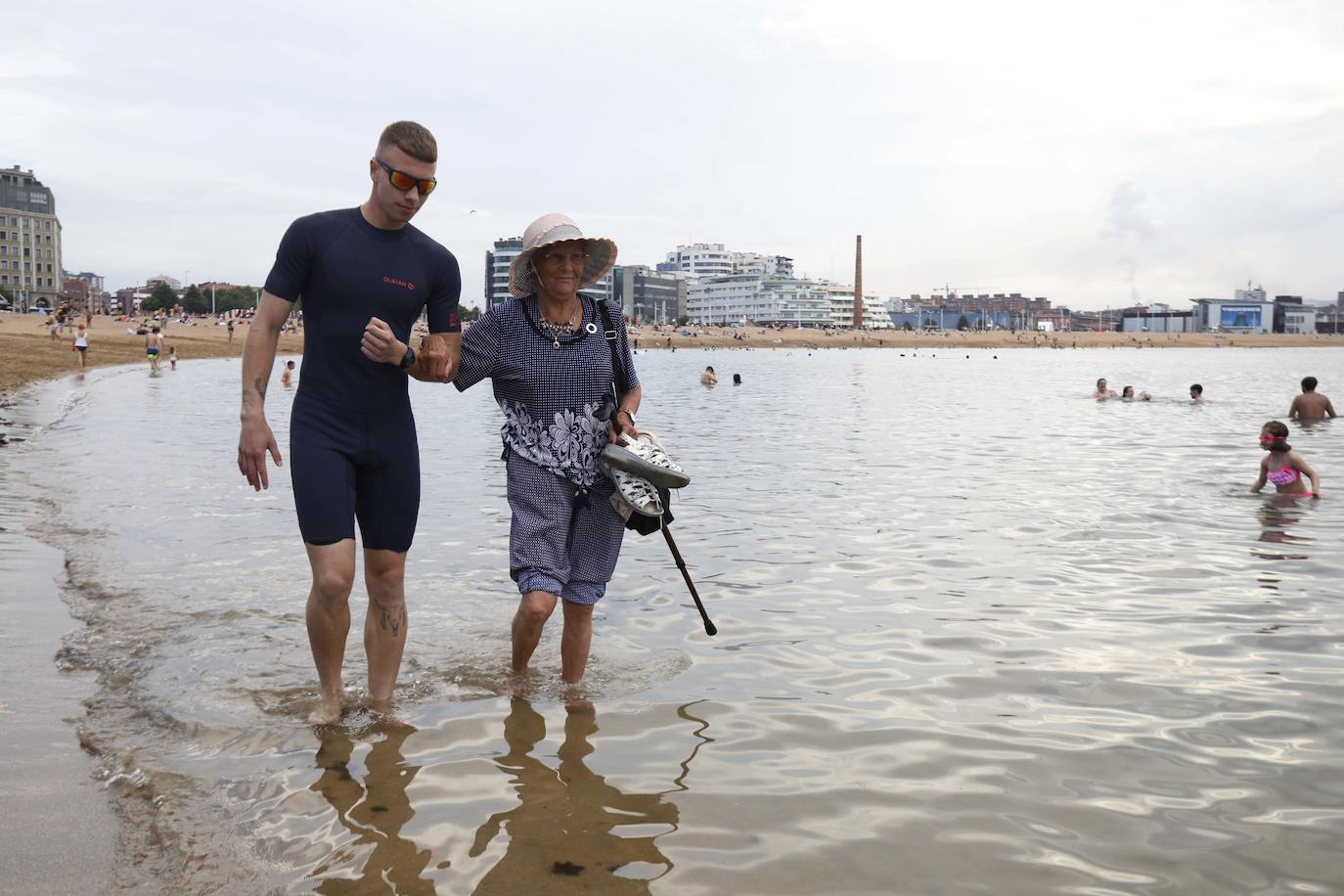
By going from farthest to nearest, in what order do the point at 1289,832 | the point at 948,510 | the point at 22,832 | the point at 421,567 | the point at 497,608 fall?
the point at 948,510
the point at 421,567
the point at 497,608
the point at 1289,832
the point at 22,832

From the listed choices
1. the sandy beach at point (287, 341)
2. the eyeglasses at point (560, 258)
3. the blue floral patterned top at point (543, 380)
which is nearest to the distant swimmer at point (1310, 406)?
the sandy beach at point (287, 341)

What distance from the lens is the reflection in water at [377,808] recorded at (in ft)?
10.4

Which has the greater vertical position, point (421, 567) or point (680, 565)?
point (680, 565)

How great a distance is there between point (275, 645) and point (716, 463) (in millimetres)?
10295

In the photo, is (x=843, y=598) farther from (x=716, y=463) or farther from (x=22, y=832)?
(x=716, y=463)

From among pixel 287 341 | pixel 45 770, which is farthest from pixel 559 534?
pixel 287 341

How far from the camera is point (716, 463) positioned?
51.5ft

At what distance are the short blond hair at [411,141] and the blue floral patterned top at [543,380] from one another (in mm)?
726

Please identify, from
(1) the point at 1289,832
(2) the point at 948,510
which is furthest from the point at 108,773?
(2) the point at 948,510

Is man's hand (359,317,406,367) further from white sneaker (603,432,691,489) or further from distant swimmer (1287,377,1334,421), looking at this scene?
distant swimmer (1287,377,1334,421)

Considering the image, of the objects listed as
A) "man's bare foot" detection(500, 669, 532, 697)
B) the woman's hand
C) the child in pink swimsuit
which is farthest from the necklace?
the child in pink swimsuit

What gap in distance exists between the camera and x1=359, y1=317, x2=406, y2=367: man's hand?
396 centimetres

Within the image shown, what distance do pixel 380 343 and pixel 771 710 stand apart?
2.41 metres

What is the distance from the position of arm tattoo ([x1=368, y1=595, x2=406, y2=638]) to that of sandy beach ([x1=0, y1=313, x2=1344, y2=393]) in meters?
14.4
